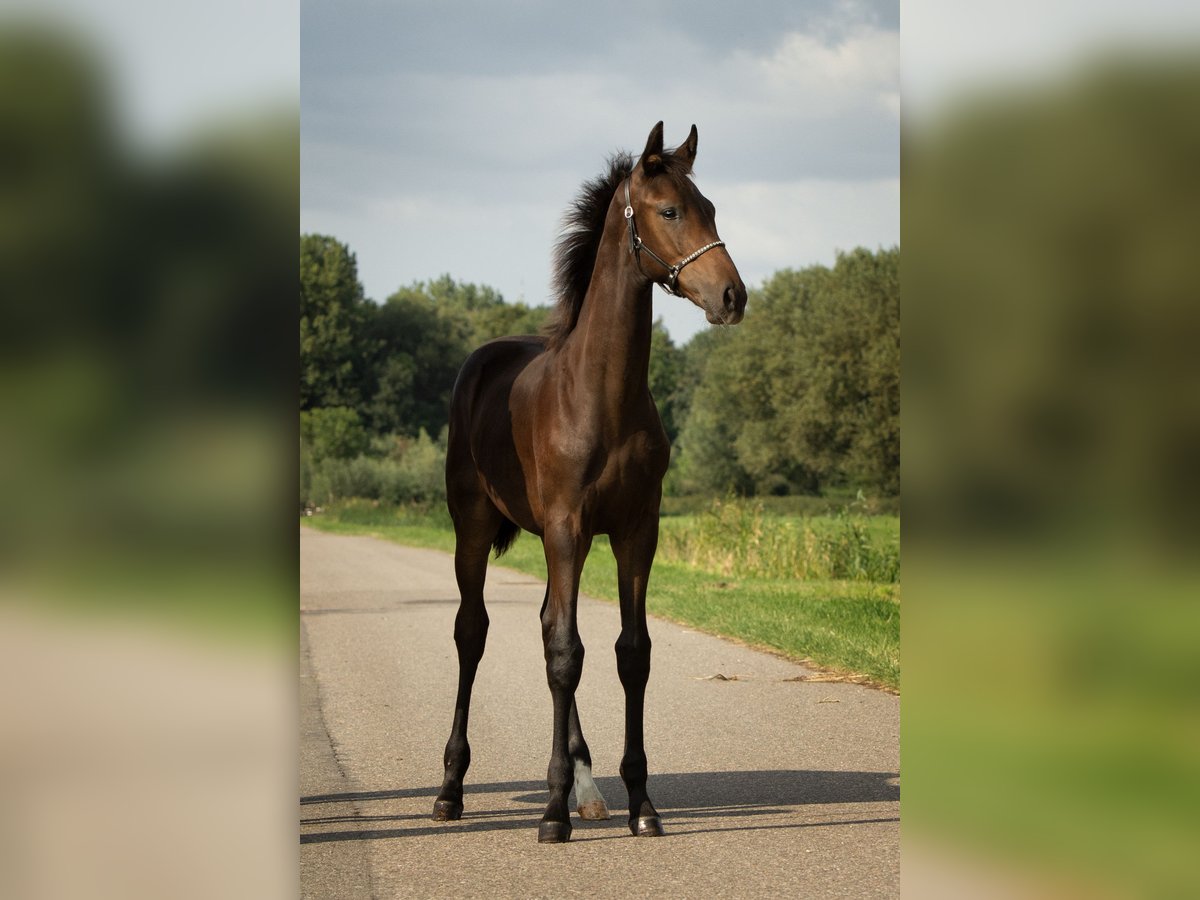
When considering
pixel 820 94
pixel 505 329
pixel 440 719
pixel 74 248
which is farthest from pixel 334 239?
pixel 74 248

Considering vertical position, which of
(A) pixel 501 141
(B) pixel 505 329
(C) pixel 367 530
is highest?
(A) pixel 501 141

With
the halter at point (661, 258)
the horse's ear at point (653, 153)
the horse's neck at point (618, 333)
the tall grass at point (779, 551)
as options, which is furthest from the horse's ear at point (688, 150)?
the tall grass at point (779, 551)

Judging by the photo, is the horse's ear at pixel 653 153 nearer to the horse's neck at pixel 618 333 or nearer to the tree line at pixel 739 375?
the horse's neck at pixel 618 333

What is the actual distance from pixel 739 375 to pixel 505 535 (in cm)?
4643

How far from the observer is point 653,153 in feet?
16.8

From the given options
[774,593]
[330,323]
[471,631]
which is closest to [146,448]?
[471,631]

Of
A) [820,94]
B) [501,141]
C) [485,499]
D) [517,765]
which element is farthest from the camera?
[820,94]

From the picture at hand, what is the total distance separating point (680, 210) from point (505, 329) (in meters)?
37.2

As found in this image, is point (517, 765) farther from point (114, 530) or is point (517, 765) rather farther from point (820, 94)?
point (820, 94)

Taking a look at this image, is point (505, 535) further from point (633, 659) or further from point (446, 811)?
point (446, 811)

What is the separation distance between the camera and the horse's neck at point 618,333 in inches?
208

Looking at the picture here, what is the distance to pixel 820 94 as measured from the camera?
49.1 m

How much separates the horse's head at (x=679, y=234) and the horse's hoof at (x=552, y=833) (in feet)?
6.61

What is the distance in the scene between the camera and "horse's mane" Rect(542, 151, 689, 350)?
18.5ft
